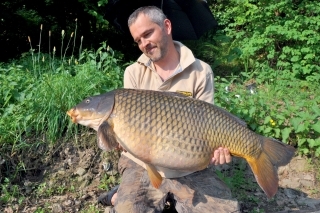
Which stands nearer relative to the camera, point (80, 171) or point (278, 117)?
point (80, 171)

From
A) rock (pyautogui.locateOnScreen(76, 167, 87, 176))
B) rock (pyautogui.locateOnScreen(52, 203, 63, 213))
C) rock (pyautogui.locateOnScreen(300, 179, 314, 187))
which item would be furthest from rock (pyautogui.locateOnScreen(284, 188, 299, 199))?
rock (pyautogui.locateOnScreen(52, 203, 63, 213))

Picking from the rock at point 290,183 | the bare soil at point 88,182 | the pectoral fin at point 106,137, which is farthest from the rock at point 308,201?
the pectoral fin at point 106,137

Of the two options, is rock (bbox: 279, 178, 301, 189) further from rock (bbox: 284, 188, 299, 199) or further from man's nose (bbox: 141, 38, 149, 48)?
man's nose (bbox: 141, 38, 149, 48)

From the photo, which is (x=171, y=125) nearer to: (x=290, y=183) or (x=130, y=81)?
(x=130, y=81)

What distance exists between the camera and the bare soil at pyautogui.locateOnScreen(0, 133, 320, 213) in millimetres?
3078

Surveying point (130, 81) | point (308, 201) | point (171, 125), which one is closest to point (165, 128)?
point (171, 125)

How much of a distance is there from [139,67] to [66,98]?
1.19 metres

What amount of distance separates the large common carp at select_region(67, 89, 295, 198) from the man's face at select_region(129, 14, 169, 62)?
0.38 metres

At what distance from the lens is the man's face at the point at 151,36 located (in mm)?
2443

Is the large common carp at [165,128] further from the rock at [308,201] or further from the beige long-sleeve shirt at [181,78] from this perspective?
the rock at [308,201]

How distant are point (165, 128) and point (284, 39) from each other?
437 centimetres

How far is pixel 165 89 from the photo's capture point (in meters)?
2.55

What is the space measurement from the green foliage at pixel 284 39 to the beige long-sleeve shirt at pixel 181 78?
3285mm

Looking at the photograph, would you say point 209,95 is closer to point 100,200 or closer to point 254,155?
point 254,155
